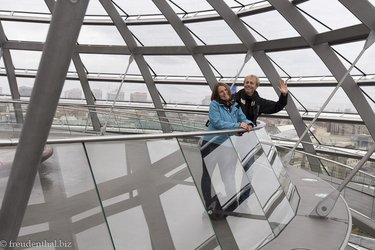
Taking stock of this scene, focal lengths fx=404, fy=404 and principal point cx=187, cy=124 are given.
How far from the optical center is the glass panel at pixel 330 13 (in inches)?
527

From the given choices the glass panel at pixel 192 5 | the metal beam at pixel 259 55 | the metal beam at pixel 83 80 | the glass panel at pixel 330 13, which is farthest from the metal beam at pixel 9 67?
the glass panel at pixel 330 13

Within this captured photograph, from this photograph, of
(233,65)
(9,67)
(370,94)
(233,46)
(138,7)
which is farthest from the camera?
(9,67)

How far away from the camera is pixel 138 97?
947 inches

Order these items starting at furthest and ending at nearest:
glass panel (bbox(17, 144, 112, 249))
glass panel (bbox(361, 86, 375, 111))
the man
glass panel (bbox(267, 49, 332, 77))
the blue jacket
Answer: glass panel (bbox(267, 49, 332, 77)) < glass panel (bbox(361, 86, 375, 111)) < the man < the blue jacket < glass panel (bbox(17, 144, 112, 249))

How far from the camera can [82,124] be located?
16578mm

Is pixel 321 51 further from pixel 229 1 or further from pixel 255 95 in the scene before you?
pixel 255 95

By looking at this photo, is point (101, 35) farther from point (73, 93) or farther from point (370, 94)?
point (370, 94)

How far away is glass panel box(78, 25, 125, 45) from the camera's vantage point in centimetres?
2116

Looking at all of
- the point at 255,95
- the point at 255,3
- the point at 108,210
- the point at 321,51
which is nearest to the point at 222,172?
the point at 108,210

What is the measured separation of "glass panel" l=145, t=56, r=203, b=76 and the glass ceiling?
0.17 ft

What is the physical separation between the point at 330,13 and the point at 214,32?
234 inches

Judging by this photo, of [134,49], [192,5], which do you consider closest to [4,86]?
[134,49]

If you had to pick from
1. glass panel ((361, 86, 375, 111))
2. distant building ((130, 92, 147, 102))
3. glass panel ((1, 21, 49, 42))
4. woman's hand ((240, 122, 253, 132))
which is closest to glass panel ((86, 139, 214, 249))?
woman's hand ((240, 122, 253, 132))

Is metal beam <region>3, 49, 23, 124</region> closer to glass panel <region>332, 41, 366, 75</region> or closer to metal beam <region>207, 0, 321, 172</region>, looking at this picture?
metal beam <region>207, 0, 321, 172</region>
